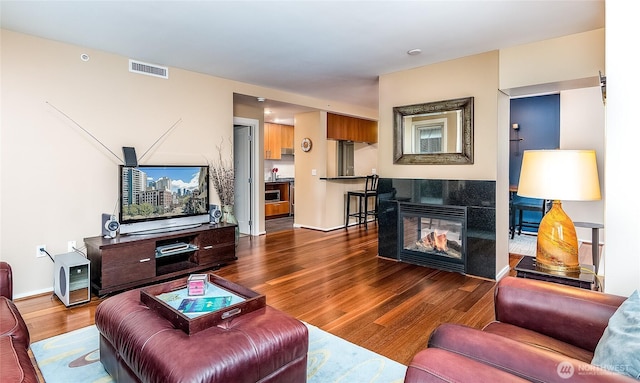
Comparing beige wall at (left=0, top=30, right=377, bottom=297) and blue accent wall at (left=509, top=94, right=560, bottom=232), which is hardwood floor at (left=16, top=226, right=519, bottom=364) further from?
blue accent wall at (left=509, top=94, right=560, bottom=232)

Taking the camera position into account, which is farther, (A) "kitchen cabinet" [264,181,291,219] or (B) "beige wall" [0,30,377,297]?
(A) "kitchen cabinet" [264,181,291,219]

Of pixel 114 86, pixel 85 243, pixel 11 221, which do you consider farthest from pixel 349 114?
pixel 11 221

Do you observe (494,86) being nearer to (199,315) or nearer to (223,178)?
(223,178)

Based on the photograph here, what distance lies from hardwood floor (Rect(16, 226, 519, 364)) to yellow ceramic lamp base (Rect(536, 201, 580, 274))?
2.53 feet

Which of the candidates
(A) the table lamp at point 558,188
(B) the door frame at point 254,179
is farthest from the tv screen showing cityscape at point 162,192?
(A) the table lamp at point 558,188

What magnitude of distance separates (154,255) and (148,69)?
2.19 meters

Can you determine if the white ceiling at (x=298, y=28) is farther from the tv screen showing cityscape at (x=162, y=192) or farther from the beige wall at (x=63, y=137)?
the tv screen showing cityscape at (x=162, y=192)

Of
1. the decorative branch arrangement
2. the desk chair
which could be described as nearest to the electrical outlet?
the decorative branch arrangement

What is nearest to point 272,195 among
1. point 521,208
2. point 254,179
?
point 254,179

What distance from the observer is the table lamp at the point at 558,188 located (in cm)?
197

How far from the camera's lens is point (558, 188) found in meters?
1.99

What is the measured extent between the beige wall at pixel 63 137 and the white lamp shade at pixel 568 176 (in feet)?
12.9

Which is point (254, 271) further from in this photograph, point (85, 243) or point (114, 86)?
point (114, 86)

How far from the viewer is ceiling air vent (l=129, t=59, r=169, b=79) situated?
390 centimetres
